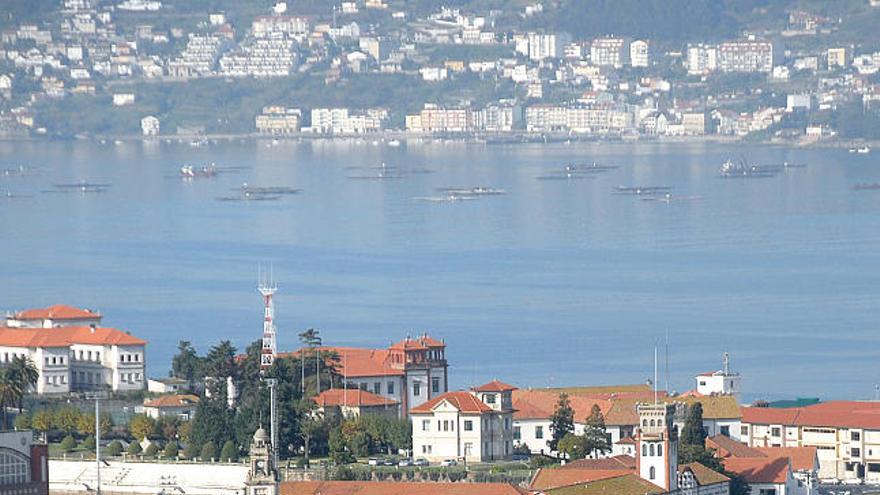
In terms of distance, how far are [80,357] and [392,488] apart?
1353 centimetres

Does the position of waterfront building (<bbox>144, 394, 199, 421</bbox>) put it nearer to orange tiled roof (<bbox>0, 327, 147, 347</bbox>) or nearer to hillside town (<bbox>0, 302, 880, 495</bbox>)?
hillside town (<bbox>0, 302, 880, 495</bbox>)

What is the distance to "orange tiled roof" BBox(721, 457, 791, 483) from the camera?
3909 cm

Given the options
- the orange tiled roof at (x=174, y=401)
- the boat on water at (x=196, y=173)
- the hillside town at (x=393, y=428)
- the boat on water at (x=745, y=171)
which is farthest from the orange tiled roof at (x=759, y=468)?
the boat on water at (x=196, y=173)

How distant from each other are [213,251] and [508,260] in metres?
8.62

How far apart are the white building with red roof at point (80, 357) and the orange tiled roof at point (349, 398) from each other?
5176mm

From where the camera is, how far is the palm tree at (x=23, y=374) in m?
44.3

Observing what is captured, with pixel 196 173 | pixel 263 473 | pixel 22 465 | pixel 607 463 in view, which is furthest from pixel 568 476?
pixel 196 173

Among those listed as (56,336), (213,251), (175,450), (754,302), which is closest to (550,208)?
(213,251)

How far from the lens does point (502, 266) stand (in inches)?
3302

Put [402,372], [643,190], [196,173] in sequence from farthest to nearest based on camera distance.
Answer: [196,173] < [643,190] < [402,372]

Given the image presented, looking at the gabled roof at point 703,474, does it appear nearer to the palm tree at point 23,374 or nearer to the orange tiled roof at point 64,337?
the palm tree at point 23,374

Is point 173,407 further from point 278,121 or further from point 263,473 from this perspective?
point 278,121

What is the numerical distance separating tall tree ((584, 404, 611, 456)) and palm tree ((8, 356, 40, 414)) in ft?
25.0

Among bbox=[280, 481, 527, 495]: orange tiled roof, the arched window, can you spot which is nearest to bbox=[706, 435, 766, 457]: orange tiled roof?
bbox=[280, 481, 527, 495]: orange tiled roof
